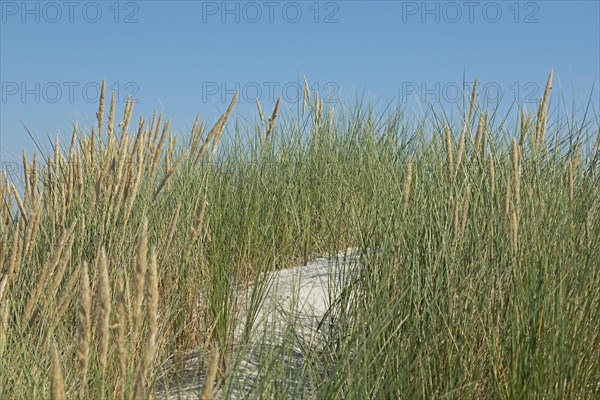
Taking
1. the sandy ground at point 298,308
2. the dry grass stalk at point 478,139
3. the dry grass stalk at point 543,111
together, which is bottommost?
the sandy ground at point 298,308

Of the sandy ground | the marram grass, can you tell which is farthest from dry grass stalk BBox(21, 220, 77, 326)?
the sandy ground

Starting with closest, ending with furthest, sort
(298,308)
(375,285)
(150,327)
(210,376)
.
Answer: (210,376)
(150,327)
(375,285)
(298,308)

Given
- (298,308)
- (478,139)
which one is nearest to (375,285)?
(478,139)

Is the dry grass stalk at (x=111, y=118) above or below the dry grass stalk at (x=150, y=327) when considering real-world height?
above

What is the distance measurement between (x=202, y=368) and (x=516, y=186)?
4.64 feet

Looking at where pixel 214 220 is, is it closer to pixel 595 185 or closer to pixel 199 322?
pixel 199 322

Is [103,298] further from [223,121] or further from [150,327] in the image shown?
[223,121]

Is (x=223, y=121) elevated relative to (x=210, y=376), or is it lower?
elevated

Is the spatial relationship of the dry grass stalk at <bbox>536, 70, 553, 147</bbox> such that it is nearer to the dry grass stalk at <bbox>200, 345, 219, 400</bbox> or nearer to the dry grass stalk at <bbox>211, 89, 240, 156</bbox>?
the dry grass stalk at <bbox>211, 89, 240, 156</bbox>

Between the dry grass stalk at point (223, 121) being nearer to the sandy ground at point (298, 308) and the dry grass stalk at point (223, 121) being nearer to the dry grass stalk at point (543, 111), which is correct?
the sandy ground at point (298, 308)

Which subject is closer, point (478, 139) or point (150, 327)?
point (150, 327)

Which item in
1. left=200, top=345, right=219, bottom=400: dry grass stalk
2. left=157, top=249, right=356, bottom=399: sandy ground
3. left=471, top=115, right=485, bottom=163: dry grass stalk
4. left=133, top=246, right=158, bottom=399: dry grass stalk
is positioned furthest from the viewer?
left=157, top=249, right=356, bottom=399: sandy ground

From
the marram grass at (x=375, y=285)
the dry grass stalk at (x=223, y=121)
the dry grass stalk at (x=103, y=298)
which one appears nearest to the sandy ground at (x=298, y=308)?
the marram grass at (x=375, y=285)

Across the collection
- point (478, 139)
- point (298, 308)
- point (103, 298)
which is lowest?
point (298, 308)
